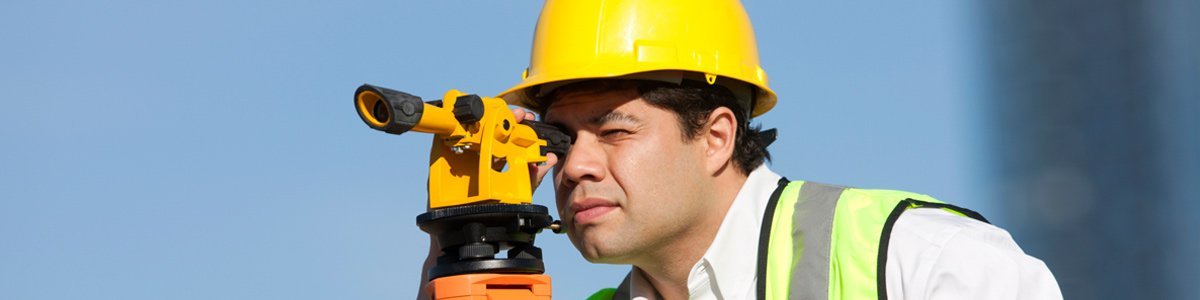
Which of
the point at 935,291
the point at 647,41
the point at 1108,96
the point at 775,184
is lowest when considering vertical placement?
the point at 935,291

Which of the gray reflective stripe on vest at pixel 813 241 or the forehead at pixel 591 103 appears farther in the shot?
the forehead at pixel 591 103

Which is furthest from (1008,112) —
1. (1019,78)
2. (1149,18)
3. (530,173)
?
(530,173)

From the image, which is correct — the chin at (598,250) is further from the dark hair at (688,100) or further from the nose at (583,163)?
the dark hair at (688,100)

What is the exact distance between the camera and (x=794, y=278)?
4352mm

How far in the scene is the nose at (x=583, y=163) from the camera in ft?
14.8

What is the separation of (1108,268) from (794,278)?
356 inches

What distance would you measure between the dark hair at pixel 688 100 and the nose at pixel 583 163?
0.70 feet

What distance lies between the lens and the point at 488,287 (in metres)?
3.87

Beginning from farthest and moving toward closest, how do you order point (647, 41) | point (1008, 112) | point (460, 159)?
point (1008, 112) < point (647, 41) < point (460, 159)

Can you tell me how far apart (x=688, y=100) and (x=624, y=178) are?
396 millimetres

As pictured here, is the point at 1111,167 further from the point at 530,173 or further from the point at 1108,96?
the point at 530,173

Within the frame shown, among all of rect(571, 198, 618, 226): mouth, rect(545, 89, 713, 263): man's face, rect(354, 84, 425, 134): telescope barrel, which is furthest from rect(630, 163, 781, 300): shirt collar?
rect(354, 84, 425, 134): telescope barrel

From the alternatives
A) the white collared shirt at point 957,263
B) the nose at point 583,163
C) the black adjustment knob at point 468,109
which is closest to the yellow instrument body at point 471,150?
the black adjustment knob at point 468,109

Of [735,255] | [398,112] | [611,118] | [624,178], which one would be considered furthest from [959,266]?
[398,112]
